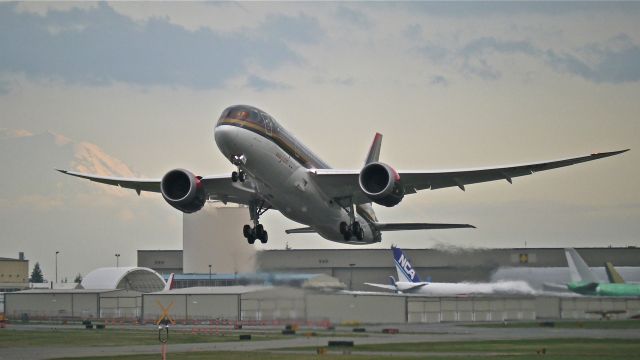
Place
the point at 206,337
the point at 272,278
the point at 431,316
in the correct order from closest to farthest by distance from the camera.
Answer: the point at 272,278 → the point at 206,337 → the point at 431,316

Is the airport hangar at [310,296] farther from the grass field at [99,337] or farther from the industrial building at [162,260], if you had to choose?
the industrial building at [162,260]

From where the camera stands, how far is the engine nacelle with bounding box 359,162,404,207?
4656 cm

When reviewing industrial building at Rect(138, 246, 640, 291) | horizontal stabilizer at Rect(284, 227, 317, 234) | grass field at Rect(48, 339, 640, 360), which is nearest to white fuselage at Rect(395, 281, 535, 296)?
industrial building at Rect(138, 246, 640, 291)

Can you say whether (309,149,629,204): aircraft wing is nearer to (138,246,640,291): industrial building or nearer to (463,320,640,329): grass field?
(138,246,640,291): industrial building

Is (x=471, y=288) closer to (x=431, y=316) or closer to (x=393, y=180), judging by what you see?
(x=431, y=316)

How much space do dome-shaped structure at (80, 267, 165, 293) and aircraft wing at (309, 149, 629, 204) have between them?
67354 millimetres

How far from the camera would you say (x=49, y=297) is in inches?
4006

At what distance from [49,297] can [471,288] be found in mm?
48051

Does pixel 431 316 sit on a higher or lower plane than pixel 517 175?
lower

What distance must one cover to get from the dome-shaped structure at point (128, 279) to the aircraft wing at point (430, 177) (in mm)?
67354

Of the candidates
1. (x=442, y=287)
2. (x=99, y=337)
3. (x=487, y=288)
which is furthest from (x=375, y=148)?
(x=442, y=287)

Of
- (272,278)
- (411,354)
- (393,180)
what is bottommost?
(411,354)

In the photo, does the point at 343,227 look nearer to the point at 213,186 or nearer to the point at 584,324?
the point at 213,186

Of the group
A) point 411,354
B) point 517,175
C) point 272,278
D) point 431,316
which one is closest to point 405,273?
point 431,316
